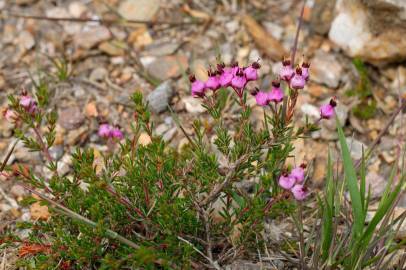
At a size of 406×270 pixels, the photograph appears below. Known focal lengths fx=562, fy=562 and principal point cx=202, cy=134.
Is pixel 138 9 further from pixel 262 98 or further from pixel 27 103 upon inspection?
pixel 262 98

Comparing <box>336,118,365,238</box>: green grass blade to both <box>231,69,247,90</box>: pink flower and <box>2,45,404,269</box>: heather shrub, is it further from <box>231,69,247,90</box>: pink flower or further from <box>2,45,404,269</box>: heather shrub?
<box>231,69,247,90</box>: pink flower

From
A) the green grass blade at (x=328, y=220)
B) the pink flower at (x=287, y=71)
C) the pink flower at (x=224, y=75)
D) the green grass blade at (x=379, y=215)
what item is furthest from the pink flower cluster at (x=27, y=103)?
the green grass blade at (x=379, y=215)

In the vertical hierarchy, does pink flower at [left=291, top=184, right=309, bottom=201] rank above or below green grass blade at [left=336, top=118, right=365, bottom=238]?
above

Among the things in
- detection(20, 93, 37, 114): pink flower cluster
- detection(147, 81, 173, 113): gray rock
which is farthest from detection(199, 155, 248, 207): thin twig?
detection(147, 81, 173, 113): gray rock

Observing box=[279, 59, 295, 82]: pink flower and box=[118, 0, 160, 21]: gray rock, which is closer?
box=[279, 59, 295, 82]: pink flower

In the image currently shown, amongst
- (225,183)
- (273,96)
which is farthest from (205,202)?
(273,96)

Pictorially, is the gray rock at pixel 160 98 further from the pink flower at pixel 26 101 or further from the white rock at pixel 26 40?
the pink flower at pixel 26 101
